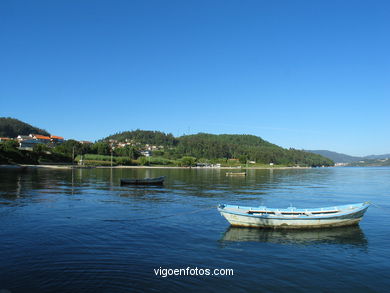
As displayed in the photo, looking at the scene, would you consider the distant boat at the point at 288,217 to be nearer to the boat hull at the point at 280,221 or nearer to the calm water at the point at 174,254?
the boat hull at the point at 280,221

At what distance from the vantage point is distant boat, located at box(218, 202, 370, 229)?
24.9 metres

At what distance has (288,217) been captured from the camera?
24.8 meters

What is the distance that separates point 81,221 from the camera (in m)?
27.2

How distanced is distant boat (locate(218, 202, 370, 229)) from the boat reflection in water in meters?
0.48

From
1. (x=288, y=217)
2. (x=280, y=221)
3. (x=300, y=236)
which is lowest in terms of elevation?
(x=300, y=236)

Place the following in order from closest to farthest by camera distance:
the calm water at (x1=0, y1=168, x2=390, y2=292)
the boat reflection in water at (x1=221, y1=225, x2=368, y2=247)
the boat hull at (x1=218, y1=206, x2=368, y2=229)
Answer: the calm water at (x1=0, y1=168, x2=390, y2=292) < the boat reflection in water at (x1=221, y1=225, x2=368, y2=247) < the boat hull at (x1=218, y1=206, x2=368, y2=229)

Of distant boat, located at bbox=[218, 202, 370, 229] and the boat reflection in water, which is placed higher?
distant boat, located at bbox=[218, 202, 370, 229]

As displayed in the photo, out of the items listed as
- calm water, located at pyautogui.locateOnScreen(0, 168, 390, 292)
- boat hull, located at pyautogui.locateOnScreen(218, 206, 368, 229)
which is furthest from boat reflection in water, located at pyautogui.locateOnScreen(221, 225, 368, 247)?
boat hull, located at pyautogui.locateOnScreen(218, 206, 368, 229)

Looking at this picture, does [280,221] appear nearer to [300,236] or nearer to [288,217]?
[288,217]

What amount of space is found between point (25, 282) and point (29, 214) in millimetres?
17560

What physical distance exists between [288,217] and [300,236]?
1779mm

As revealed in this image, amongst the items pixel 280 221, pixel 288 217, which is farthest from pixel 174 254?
pixel 288 217

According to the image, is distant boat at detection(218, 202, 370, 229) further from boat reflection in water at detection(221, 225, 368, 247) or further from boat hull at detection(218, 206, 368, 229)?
boat reflection in water at detection(221, 225, 368, 247)

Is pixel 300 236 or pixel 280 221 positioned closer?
pixel 300 236
